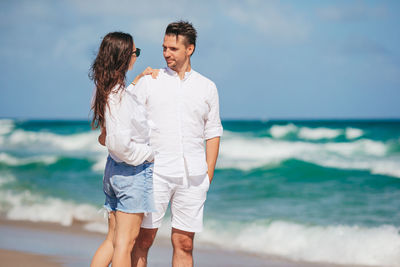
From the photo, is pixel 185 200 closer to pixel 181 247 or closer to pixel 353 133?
pixel 181 247

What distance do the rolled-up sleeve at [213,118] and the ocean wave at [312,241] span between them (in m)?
2.77

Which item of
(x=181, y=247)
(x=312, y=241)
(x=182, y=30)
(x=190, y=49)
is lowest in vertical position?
(x=312, y=241)

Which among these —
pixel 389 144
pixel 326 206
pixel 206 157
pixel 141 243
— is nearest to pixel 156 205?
pixel 141 243

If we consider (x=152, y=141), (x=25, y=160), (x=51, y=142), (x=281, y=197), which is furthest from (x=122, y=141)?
(x=51, y=142)

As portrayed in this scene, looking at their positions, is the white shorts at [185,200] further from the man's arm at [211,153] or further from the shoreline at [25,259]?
the shoreline at [25,259]

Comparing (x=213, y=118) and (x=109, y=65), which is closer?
(x=109, y=65)

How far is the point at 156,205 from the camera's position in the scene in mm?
3277

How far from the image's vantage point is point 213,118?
3.52 meters

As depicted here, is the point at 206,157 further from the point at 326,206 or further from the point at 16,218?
the point at 326,206

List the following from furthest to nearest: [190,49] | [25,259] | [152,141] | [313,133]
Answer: [313,133]
[25,259]
[190,49]
[152,141]

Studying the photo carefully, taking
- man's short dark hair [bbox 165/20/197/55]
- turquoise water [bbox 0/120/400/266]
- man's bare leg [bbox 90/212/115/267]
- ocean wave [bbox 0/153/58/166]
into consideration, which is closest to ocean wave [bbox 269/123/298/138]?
turquoise water [bbox 0/120/400/266]

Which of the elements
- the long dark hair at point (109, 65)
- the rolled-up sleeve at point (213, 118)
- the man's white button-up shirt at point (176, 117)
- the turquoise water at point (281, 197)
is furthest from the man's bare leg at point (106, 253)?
the turquoise water at point (281, 197)

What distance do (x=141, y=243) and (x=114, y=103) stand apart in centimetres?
100

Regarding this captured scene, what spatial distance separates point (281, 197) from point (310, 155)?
6738 millimetres
